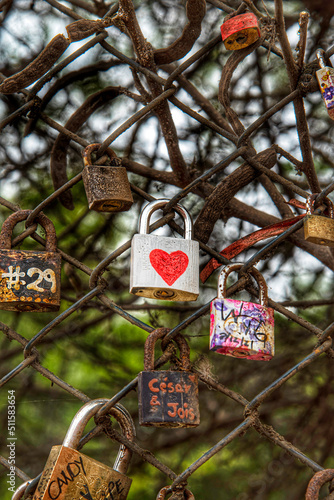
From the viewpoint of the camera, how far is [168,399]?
3.45ft

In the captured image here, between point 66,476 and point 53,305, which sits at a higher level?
point 53,305

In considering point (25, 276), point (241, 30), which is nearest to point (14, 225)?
point (25, 276)

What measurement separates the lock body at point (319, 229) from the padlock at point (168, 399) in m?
0.30

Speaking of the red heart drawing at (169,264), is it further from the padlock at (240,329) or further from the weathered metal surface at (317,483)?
the weathered metal surface at (317,483)

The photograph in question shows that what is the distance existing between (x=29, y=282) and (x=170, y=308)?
0.89 m

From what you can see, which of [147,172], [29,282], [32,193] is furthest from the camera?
[32,193]

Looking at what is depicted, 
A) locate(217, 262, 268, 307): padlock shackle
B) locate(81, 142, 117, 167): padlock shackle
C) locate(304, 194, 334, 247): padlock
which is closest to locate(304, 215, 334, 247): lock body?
locate(304, 194, 334, 247): padlock

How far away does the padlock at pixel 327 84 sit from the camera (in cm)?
110

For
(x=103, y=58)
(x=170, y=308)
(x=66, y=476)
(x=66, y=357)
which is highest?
(x=103, y=58)

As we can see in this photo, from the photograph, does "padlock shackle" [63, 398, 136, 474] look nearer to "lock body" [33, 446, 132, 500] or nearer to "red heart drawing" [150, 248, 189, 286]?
"lock body" [33, 446, 132, 500]

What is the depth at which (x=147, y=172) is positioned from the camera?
186cm

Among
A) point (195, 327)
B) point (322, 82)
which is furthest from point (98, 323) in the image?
point (322, 82)

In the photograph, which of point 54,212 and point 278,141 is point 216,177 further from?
point 54,212

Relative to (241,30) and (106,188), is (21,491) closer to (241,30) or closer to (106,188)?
(106,188)
